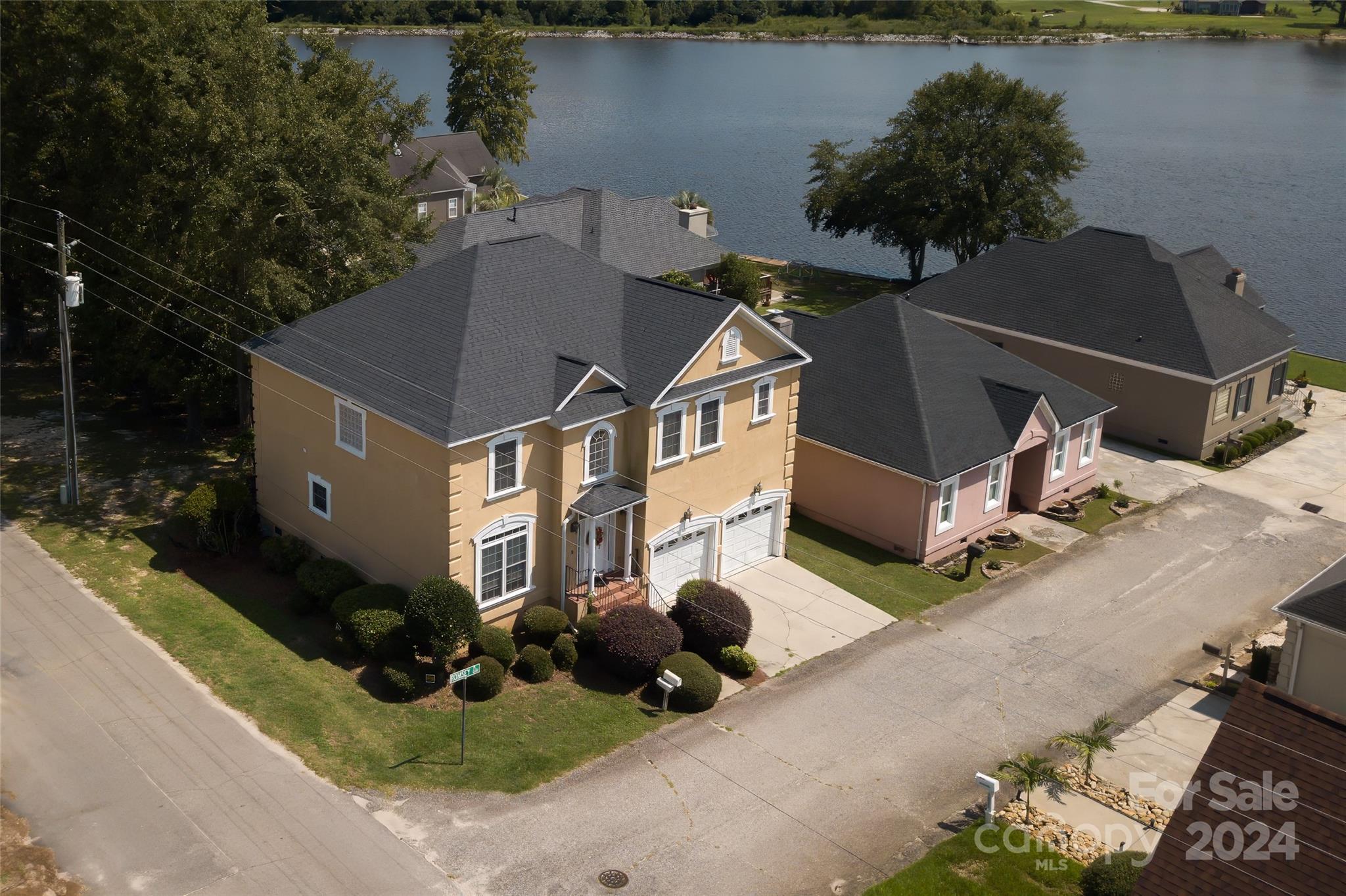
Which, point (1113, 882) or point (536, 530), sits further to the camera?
point (536, 530)

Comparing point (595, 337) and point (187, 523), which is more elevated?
point (595, 337)

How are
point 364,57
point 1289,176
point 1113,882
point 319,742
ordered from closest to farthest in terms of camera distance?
point 1113,882, point 319,742, point 1289,176, point 364,57

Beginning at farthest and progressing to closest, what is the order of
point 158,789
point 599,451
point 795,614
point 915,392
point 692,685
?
point 915,392, point 795,614, point 599,451, point 692,685, point 158,789

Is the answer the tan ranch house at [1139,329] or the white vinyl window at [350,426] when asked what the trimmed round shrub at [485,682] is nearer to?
the white vinyl window at [350,426]

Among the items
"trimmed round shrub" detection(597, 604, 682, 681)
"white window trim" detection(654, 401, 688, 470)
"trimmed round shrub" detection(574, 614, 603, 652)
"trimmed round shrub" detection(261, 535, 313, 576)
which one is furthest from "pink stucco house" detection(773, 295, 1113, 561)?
"trimmed round shrub" detection(261, 535, 313, 576)

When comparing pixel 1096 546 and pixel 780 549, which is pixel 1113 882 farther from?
pixel 1096 546

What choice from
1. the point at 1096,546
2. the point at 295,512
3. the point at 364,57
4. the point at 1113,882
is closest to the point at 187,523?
the point at 295,512

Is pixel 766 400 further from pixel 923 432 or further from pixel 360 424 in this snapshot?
pixel 360 424

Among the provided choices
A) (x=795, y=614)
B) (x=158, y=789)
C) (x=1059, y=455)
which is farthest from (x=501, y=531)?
(x=1059, y=455)
